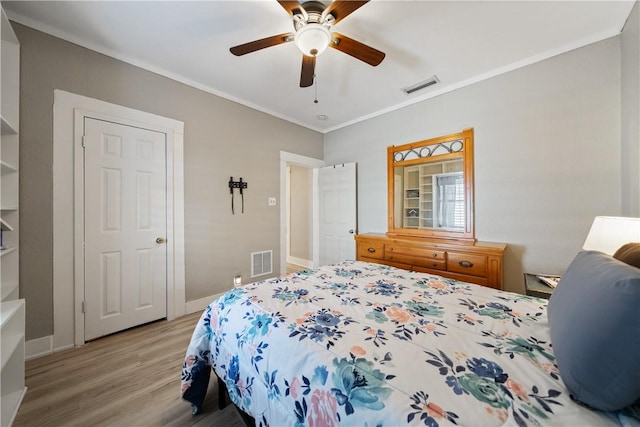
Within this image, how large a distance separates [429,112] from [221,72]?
2.53 meters

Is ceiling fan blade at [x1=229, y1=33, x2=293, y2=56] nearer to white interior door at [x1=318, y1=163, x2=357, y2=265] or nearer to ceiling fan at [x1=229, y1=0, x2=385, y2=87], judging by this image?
ceiling fan at [x1=229, y1=0, x2=385, y2=87]

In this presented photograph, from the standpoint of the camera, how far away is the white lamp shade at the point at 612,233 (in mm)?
1256

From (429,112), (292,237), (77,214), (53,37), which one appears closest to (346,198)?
(429,112)

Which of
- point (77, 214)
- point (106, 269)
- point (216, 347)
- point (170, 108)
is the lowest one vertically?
point (216, 347)

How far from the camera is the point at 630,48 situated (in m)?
1.77

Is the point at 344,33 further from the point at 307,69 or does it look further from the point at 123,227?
the point at 123,227

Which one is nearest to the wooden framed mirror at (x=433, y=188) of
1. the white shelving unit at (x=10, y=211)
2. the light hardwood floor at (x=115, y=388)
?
the light hardwood floor at (x=115, y=388)

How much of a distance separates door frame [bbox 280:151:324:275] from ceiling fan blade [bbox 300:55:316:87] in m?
1.64

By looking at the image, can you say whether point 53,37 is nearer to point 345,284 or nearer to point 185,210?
point 185,210

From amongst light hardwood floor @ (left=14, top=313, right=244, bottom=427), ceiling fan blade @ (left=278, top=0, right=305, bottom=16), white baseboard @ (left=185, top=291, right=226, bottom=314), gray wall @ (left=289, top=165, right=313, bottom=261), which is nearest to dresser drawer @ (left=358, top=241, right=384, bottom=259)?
gray wall @ (left=289, top=165, right=313, bottom=261)

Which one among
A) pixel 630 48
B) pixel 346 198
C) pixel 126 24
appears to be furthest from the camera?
pixel 346 198

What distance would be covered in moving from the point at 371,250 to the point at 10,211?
11.0ft

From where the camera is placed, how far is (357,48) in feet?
5.86

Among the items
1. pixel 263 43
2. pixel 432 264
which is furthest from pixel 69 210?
pixel 432 264
